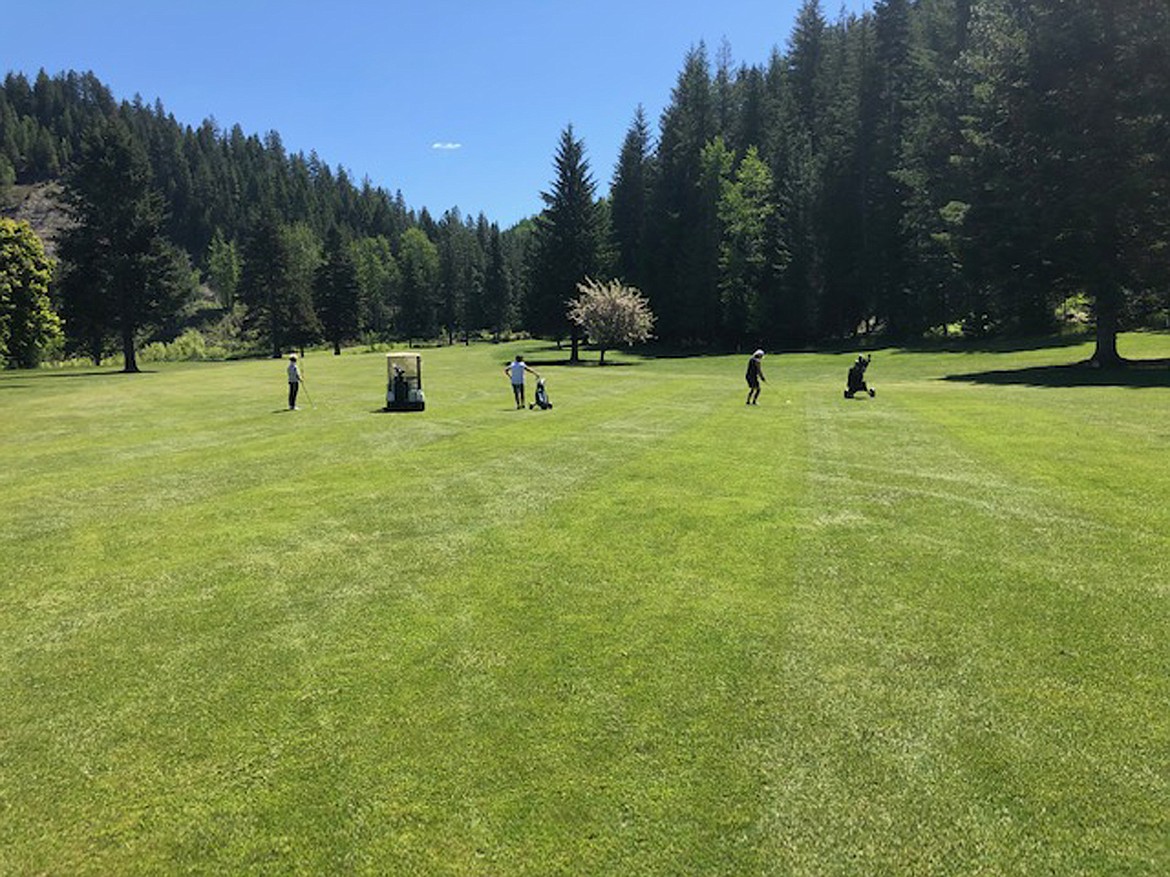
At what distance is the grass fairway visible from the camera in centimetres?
461

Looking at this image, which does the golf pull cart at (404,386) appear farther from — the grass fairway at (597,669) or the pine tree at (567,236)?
the pine tree at (567,236)

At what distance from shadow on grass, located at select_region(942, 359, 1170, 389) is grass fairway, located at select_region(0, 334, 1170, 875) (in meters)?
17.8

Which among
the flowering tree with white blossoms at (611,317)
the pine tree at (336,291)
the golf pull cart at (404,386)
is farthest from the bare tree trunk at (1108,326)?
the pine tree at (336,291)

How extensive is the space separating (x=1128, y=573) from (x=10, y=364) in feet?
311

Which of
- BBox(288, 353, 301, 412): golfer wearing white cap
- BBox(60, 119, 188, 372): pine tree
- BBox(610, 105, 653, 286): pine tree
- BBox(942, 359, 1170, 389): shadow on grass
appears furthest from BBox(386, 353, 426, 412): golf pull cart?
BBox(610, 105, 653, 286): pine tree

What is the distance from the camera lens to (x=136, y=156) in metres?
56.2

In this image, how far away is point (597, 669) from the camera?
21.6ft

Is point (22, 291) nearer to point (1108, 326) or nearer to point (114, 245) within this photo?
point (114, 245)

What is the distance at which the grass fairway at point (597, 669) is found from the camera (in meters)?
4.61

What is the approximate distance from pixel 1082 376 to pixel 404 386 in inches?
1141

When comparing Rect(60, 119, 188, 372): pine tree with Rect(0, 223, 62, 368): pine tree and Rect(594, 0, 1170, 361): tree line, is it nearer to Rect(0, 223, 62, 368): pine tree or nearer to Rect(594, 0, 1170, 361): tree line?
Rect(0, 223, 62, 368): pine tree

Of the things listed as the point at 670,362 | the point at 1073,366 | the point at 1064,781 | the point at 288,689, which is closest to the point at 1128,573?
the point at 1064,781

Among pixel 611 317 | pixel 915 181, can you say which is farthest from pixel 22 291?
pixel 915 181

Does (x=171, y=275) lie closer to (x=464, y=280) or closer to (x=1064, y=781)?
(x=1064, y=781)
